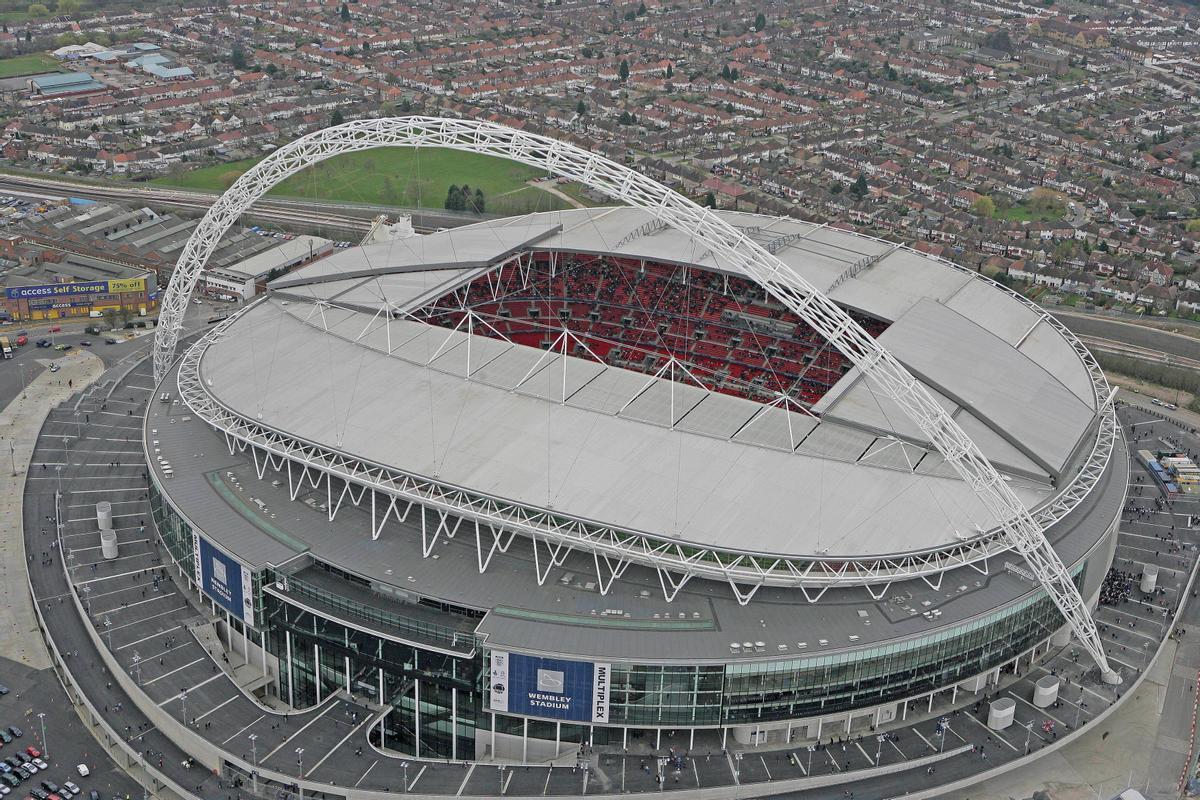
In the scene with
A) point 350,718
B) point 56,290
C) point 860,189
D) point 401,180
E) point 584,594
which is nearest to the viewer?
point 350,718

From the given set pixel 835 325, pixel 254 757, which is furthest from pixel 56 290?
pixel 835 325

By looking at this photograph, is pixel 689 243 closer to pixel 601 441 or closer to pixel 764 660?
pixel 601 441

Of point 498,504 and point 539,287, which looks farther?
point 539,287

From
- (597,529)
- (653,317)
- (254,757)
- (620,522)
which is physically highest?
(620,522)

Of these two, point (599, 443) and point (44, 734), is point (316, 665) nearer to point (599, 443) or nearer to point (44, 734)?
point (44, 734)

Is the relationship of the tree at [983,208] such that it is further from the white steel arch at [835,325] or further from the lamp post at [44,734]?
the lamp post at [44,734]

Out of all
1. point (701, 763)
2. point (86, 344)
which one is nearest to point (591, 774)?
point (701, 763)
